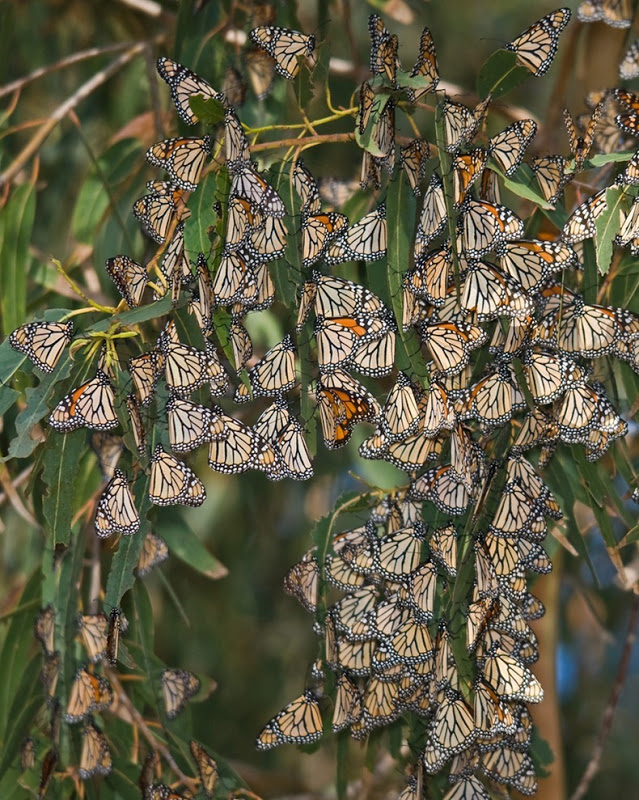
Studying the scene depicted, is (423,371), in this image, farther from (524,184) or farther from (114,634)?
(114,634)

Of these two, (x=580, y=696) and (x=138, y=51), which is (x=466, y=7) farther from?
(x=580, y=696)

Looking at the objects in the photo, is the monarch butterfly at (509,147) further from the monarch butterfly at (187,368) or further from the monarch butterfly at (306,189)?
the monarch butterfly at (187,368)

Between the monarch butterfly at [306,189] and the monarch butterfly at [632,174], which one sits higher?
the monarch butterfly at [306,189]

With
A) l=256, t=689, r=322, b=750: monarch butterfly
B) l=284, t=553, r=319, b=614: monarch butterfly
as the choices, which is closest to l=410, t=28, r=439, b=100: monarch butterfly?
l=284, t=553, r=319, b=614: monarch butterfly

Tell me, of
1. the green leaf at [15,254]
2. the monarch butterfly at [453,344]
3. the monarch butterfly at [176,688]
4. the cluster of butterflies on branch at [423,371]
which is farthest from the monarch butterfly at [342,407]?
the green leaf at [15,254]

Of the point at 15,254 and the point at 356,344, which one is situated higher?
the point at 15,254

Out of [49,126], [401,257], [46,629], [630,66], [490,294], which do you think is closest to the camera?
[490,294]

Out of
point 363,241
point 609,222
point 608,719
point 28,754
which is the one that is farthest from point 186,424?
point 608,719

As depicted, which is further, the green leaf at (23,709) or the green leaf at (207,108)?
the green leaf at (23,709)
